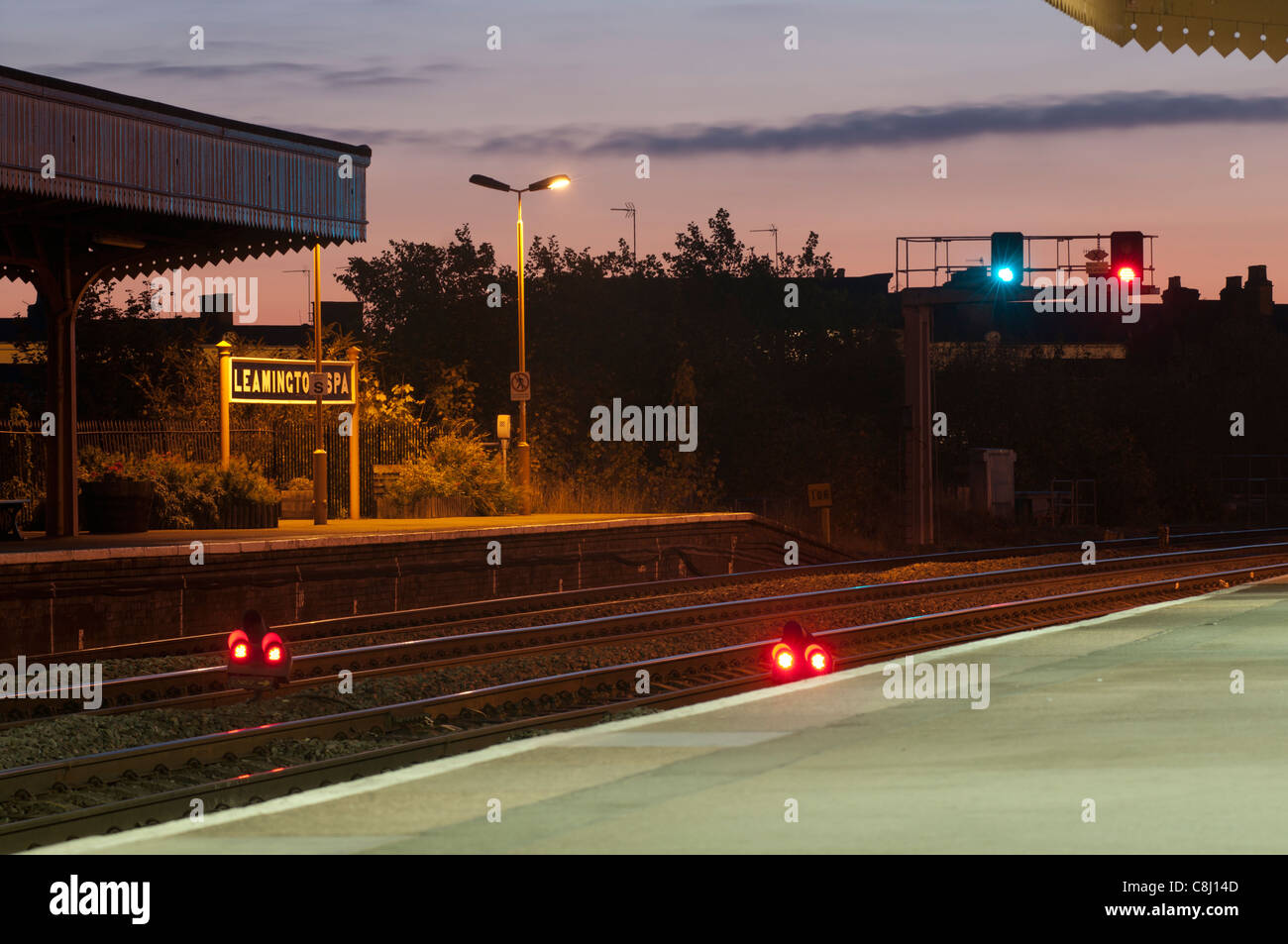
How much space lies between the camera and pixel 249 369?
90.4 feet

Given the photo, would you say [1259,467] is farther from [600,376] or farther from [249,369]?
[249,369]

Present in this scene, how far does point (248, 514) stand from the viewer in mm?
25078

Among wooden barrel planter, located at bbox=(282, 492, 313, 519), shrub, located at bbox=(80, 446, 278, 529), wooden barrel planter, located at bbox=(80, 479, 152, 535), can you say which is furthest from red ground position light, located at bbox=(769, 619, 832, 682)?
wooden barrel planter, located at bbox=(282, 492, 313, 519)

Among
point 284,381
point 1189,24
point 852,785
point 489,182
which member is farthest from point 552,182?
point 852,785

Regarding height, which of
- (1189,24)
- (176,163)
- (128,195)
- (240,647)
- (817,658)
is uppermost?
(176,163)

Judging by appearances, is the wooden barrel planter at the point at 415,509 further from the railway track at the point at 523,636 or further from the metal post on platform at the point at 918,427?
the metal post on platform at the point at 918,427

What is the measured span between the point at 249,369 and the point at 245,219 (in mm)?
6319

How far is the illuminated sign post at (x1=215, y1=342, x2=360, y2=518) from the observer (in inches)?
1077

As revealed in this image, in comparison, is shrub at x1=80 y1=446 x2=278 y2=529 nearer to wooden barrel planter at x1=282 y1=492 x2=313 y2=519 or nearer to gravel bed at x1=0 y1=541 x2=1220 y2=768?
wooden barrel planter at x1=282 y1=492 x2=313 y2=519

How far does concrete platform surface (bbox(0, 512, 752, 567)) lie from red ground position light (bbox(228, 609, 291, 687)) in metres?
5.29

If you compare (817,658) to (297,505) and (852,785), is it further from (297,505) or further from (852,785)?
(297,505)

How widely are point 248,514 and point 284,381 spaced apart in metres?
3.79
